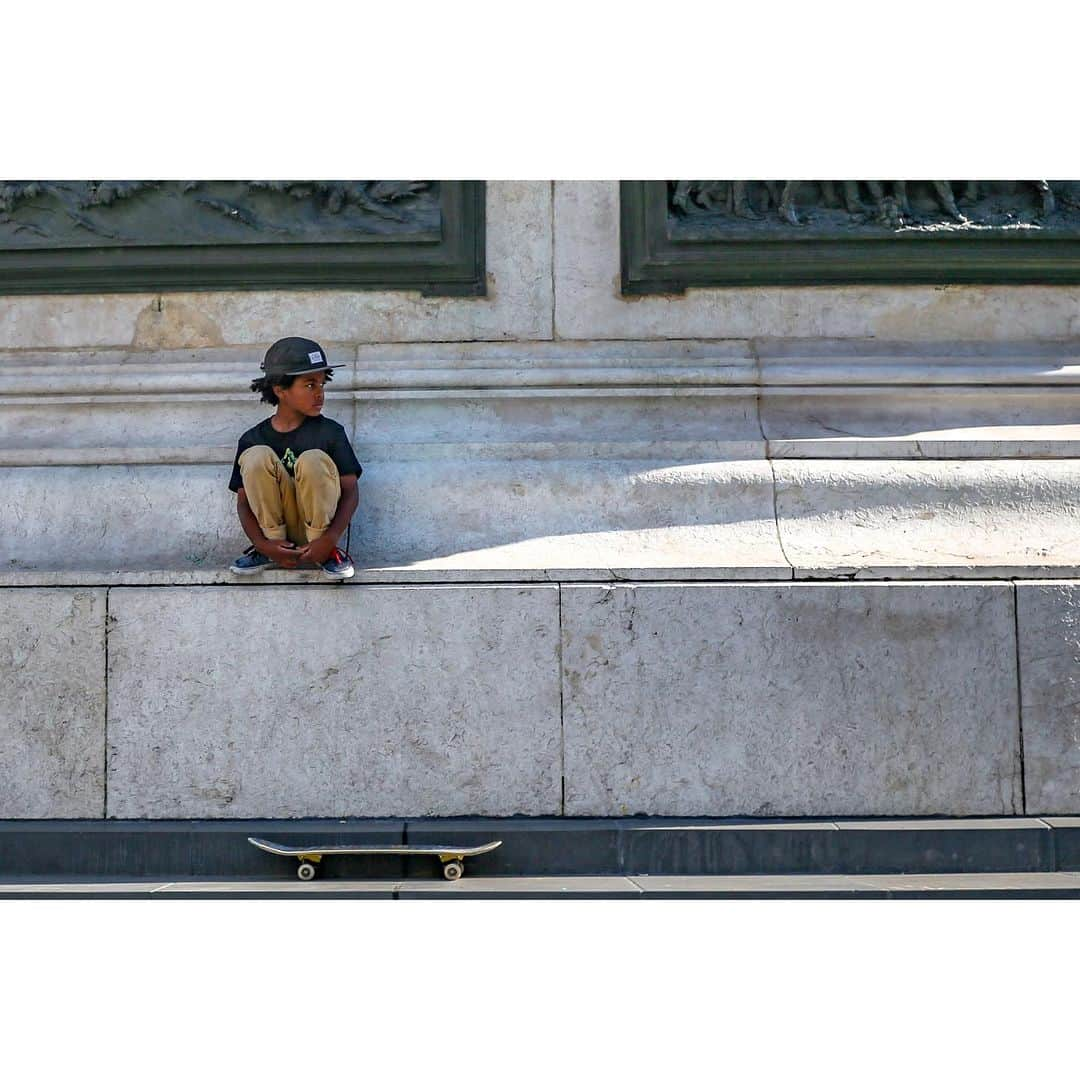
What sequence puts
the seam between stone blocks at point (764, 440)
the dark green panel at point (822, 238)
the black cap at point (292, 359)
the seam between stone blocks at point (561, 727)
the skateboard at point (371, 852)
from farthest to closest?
the dark green panel at point (822, 238)
the seam between stone blocks at point (764, 440)
the black cap at point (292, 359)
the seam between stone blocks at point (561, 727)
the skateboard at point (371, 852)

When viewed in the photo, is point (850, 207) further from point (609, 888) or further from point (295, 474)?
point (609, 888)

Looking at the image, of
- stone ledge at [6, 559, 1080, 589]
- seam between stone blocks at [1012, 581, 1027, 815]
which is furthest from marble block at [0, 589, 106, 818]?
seam between stone blocks at [1012, 581, 1027, 815]

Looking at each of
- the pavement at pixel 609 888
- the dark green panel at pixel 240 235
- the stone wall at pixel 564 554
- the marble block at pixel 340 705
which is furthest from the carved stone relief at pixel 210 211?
the pavement at pixel 609 888

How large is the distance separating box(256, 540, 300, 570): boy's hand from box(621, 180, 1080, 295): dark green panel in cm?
240

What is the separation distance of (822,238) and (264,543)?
11.2ft

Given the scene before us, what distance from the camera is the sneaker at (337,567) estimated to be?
6664mm

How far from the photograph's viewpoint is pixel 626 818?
657 centimetres

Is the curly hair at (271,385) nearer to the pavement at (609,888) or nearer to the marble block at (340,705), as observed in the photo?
the marble block at (340,705)

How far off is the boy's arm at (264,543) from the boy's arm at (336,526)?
2 cm

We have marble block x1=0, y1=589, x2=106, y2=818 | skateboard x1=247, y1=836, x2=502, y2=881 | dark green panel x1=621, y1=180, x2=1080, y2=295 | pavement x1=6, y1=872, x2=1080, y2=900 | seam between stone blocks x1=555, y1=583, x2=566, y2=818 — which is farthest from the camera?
dark green panel x1=621, y1=180, x2=1080, y2=295

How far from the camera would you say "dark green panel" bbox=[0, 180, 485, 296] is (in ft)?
25.3

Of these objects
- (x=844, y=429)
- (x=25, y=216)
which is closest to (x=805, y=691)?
(x=844, y=429)

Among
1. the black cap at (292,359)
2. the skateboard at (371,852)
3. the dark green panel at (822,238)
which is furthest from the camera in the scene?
the dark green panel at (822,238)

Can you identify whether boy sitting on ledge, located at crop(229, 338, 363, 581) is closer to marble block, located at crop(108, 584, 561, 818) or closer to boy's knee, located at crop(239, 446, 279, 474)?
boy's knee, located at crop(239, 446, 279, 474)
